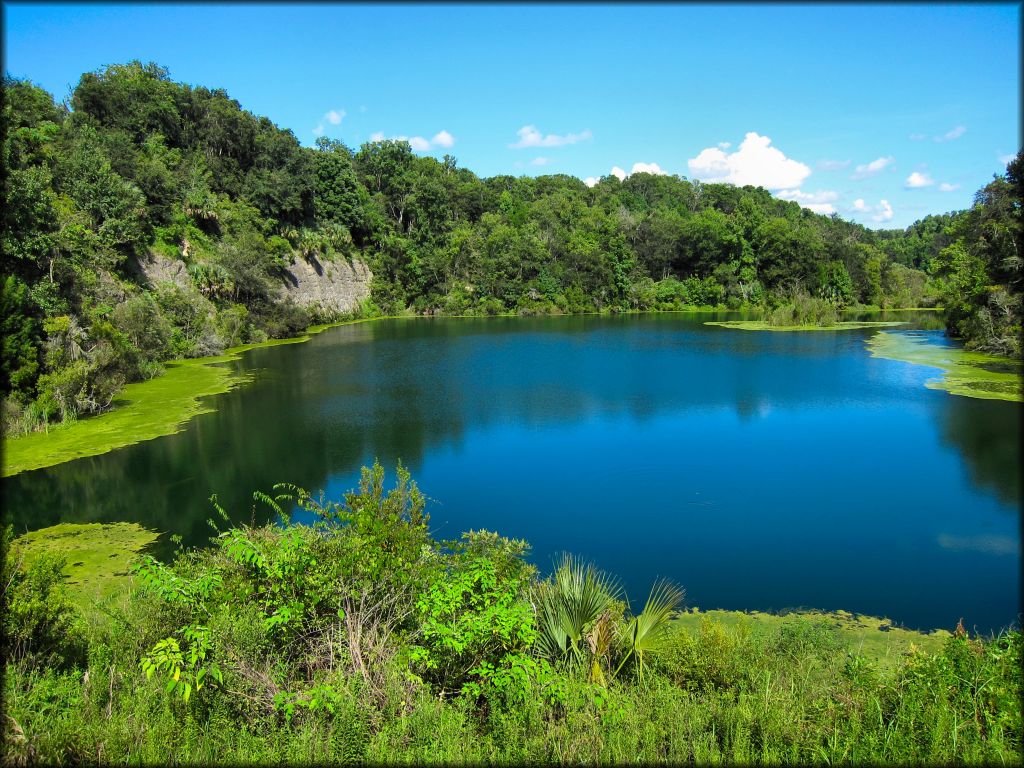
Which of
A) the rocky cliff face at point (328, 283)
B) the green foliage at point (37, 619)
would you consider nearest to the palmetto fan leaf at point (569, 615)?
the green foliage at point (37, 619)

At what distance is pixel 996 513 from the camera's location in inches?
472

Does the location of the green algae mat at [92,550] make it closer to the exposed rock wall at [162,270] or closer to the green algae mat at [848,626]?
the green algae mat at [848,626]

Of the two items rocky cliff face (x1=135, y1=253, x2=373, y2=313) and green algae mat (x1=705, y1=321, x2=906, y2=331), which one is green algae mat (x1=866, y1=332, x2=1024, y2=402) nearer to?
green algae mat (x1=705, y1=321, x2=906, y2=331)

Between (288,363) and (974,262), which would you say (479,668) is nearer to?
(288,363)

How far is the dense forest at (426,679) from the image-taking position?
4.66 meters

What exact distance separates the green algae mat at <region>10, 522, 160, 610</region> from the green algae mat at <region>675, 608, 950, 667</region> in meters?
8.30

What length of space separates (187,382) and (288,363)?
589 cm

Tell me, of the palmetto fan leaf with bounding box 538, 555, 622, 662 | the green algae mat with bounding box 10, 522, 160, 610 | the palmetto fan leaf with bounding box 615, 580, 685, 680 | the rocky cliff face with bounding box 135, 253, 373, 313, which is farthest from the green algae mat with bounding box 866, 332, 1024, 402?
the rocky cliff face with bounding box 135, 253, 373, 313

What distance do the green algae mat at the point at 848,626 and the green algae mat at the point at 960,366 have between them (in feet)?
52.3

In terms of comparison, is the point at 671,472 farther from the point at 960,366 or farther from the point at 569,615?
the point at 960,366

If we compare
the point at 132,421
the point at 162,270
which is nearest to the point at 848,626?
the point at 132,421

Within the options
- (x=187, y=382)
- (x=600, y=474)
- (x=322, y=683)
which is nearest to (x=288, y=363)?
(x=187, y=382)

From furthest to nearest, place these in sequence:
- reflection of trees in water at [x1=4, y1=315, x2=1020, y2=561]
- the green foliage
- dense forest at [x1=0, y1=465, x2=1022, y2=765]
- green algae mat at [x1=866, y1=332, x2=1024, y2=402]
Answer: green algae mat at [x1=866, y1=332, x2=1024, y2=402] → reflection of trees in water at [x1=4, y1=315, x2=1020, y2=561] → the green foliage → dense forest at [x1=0, y1=465, x2=1022, y2=765]

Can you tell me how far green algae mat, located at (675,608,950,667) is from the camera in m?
7.73
